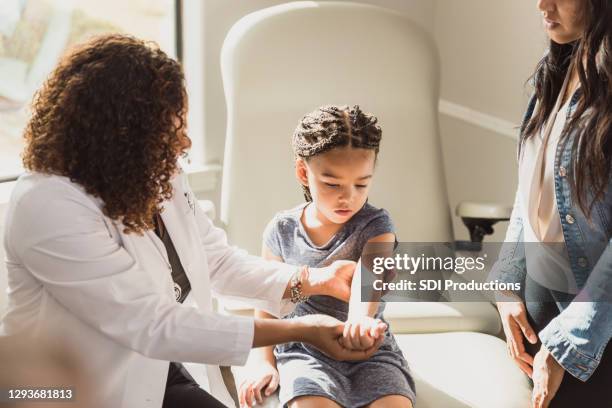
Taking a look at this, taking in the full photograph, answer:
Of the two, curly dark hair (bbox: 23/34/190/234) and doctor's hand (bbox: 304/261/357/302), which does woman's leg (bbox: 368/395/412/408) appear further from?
curly dark hair (bbox: 23/34/190/234)

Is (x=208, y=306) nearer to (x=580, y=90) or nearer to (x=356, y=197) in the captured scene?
(x=356, y=197)

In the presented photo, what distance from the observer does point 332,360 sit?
160cm

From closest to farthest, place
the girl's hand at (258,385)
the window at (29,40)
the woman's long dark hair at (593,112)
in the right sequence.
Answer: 1. the woman's long dark hair at (593,112)
2. the girl's hand at (258,385)
3. the window at (29,40)

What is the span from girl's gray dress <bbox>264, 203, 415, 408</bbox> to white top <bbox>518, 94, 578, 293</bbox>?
0.96 ft

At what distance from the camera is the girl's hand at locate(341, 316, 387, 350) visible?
141 cm

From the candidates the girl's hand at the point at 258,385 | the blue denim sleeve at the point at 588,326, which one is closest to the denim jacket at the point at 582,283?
the blue denim sleeve at the point at 588,326

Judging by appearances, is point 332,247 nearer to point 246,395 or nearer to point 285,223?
point 285,223

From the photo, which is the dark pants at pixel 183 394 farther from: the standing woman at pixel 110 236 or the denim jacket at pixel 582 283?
the denim jacket at pixel 582 283

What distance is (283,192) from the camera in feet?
6.82

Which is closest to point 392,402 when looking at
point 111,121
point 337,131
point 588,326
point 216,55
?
point 588,326

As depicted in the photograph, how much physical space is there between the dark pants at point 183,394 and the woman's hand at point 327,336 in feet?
0.82

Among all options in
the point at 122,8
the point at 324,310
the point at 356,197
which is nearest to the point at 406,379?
the point at 324,310

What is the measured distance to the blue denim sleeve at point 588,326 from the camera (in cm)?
137

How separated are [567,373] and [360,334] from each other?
1.27 feet
